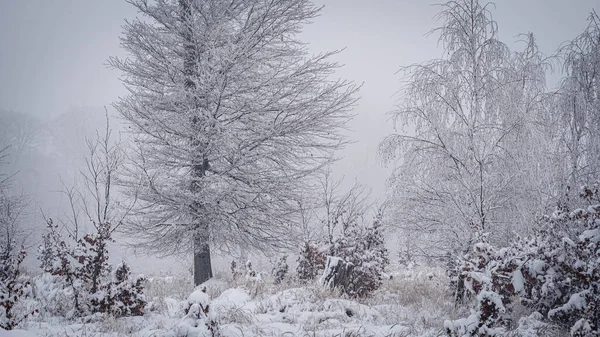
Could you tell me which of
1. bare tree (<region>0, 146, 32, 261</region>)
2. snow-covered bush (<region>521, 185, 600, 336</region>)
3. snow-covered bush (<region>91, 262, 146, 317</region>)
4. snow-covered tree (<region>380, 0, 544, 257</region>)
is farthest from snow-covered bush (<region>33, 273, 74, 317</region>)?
snow-covered bush (<region>521, 185, 600, 336</region>)

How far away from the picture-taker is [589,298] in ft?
10.5

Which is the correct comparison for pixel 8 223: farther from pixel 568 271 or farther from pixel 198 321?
pixel 568 271

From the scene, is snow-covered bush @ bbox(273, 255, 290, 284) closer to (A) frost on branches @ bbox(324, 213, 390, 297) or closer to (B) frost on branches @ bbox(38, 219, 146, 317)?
(A) frost on branches @ bbox(324, 213, 390, 297)

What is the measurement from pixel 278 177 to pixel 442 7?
4.58 metres

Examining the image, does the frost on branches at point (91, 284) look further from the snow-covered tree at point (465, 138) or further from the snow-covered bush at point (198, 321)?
the snow-covered tree at point (465, 138)

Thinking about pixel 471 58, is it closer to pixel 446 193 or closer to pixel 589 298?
pixel 446 193

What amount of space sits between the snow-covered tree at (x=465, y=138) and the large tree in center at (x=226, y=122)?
1.59 metres

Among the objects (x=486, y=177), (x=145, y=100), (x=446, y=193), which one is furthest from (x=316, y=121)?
(x=145, y=100)

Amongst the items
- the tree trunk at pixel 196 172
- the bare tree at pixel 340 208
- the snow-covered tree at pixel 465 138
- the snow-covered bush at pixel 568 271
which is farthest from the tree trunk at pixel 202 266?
the snow-covered bush at pixel 568 271

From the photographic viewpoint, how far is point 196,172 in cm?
704

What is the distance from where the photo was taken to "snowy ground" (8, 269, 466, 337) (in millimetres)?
3348

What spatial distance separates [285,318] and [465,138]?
14.3 ft

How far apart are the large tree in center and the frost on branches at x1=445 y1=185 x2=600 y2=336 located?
402cm

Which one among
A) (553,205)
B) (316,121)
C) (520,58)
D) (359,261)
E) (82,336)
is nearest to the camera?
(82,336)
